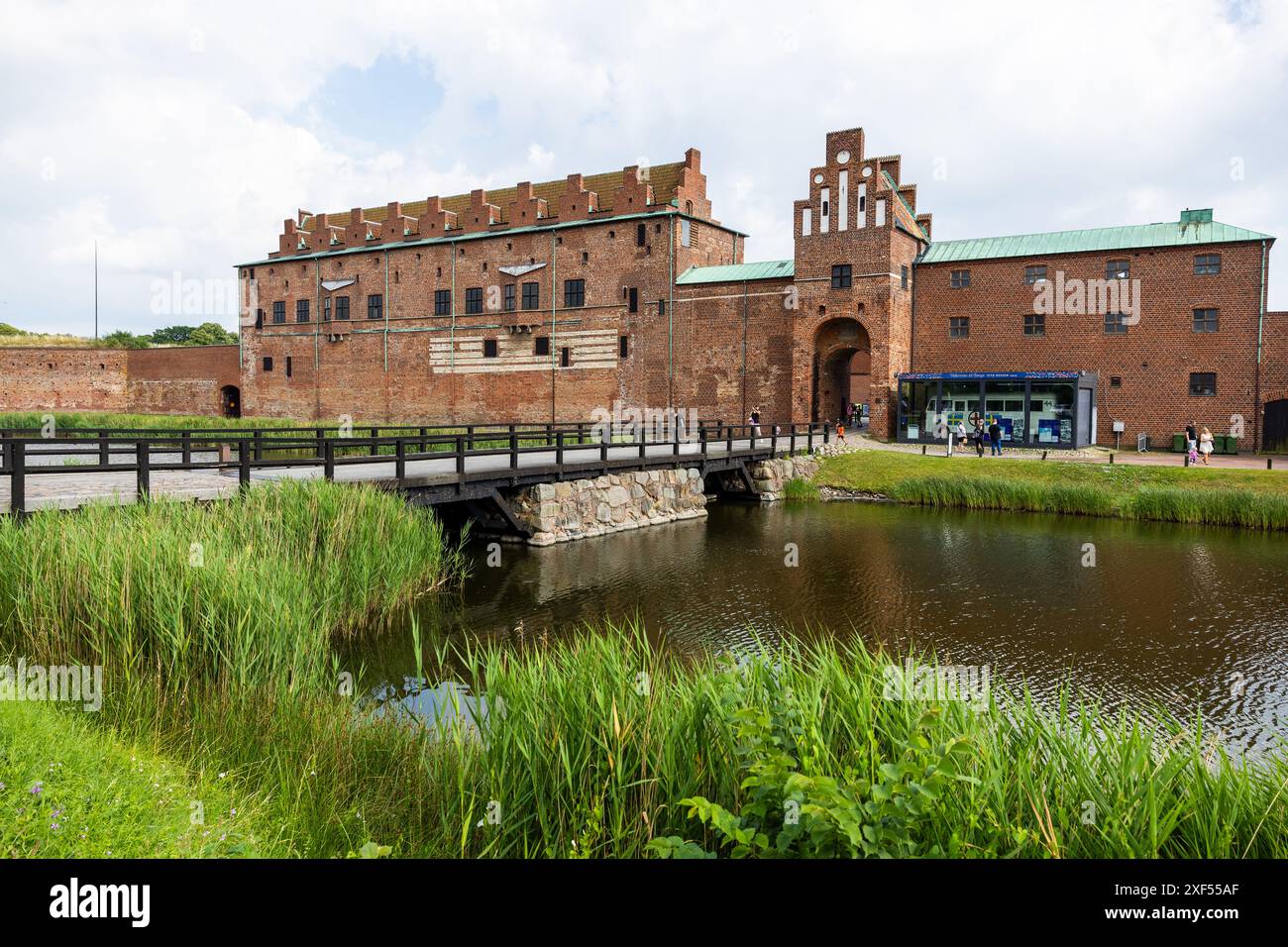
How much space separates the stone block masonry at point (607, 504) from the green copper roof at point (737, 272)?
15.5 m

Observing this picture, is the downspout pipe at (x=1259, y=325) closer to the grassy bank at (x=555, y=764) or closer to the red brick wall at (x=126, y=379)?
the grassy bank at (x=555, y=764)

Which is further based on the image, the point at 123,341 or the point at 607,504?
the point at 123,341

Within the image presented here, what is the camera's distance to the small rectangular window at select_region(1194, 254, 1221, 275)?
29188 millimetres

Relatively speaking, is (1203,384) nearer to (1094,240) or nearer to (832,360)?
(1094,240)

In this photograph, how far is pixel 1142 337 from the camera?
3022 cm

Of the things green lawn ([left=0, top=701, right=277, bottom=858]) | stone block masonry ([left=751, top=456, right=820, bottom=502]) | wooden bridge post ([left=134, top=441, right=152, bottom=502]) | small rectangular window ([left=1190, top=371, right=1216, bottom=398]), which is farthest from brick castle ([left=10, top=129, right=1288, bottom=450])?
green lawn ([left=0, top=701, right=277, bottom=858])

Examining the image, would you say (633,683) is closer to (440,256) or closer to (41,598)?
(41,598)

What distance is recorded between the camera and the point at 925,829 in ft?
12.2

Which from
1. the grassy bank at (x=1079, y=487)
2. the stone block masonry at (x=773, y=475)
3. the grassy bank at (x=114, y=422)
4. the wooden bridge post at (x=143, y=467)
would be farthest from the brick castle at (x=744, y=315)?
the wooden bridge post at (x=143, y=467)

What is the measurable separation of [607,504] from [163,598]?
41.8ft

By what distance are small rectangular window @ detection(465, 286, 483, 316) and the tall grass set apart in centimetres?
3299

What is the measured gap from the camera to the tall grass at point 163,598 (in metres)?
6.55

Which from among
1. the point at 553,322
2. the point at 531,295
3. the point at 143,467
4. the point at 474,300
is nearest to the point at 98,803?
the point at 143,467
